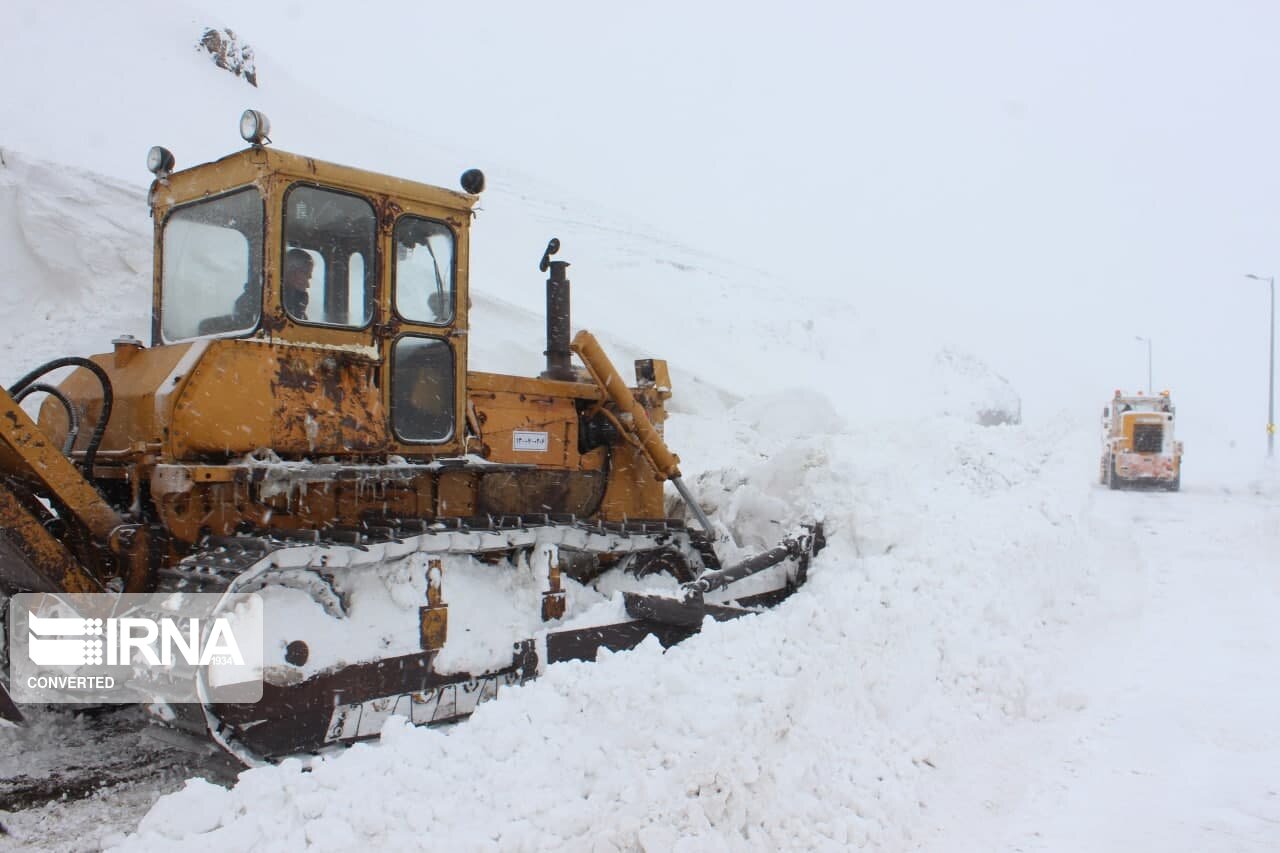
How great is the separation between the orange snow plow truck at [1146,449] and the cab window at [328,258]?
20.7 metres

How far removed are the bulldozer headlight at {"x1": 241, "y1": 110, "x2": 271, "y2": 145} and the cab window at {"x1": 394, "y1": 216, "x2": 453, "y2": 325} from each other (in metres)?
0.75

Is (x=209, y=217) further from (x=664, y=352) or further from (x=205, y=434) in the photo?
(x=664, y=352)

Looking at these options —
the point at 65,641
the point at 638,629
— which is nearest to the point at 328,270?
the point at 65,641

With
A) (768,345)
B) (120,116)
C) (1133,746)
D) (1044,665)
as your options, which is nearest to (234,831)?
(1133,746)

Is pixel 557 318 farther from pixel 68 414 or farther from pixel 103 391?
pixel 68 414

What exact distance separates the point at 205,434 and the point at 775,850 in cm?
286

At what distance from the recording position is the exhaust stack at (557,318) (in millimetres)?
6195

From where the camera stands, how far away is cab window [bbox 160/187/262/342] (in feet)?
15.3

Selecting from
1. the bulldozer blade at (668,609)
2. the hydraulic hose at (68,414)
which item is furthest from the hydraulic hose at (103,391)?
the bulldozer blade at (668,609)

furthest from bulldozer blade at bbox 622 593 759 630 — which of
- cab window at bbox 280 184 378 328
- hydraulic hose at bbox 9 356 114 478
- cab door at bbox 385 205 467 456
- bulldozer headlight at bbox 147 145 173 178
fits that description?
bulldozer headlight at bbox 147 145 173 178

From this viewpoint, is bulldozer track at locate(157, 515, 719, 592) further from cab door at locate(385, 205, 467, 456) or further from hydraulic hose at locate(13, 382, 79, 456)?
hydraulic hose at locate(13, 382, 79, 456)

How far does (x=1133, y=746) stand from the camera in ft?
16.3

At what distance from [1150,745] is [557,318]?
3.97m

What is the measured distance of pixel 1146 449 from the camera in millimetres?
21859
